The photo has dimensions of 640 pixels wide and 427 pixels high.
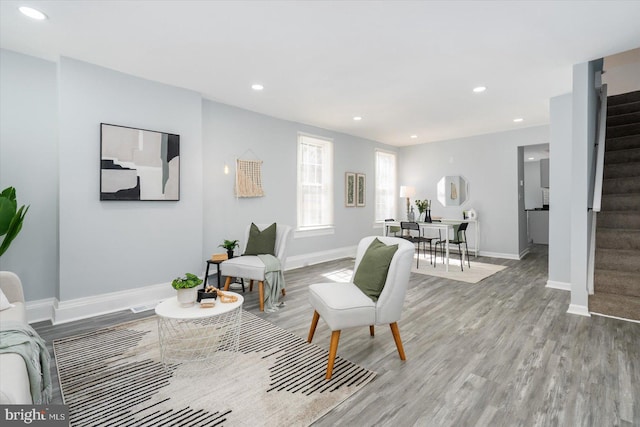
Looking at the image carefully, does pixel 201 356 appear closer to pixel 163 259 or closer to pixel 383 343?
pixel 383 343

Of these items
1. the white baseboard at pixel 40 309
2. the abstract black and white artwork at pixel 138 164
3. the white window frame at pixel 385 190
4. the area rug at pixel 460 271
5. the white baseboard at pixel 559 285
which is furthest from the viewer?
the white window frame at pixel 385 190

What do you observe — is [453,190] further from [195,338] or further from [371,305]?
[195,338]

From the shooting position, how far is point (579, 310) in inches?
127

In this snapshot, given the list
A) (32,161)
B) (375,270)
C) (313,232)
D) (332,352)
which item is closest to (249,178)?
(313,232)

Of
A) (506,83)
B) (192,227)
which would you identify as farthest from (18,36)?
(506,83)

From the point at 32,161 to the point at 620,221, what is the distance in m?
6.72

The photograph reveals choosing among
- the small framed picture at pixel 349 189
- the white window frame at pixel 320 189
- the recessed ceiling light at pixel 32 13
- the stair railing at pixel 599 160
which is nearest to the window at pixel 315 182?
the white window frame at pixel 320 189

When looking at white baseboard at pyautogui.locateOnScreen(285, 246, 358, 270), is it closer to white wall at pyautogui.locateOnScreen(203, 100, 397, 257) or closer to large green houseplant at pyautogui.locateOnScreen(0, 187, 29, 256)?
white wall at pyautogui.locateOnScreen(203, 100, 397, 257)

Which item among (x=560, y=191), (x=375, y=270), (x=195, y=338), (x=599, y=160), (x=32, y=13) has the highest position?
(x=32, y=13)

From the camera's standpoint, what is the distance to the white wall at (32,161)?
2.98 m

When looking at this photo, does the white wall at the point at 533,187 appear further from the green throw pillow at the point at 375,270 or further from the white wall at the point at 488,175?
the green throw pillow at the point at 375,270

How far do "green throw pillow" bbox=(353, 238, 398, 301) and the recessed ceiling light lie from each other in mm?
3271

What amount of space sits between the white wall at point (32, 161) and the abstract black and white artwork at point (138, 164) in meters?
0.50

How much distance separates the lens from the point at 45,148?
10.4 ft
